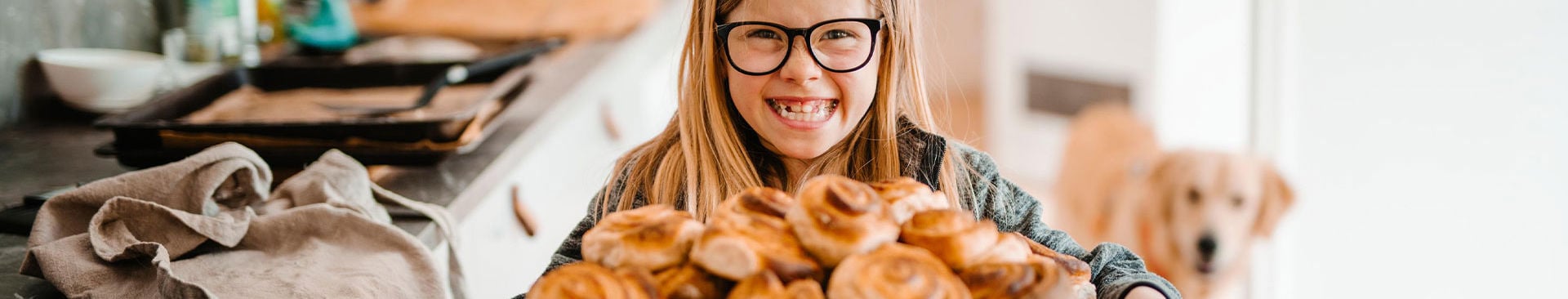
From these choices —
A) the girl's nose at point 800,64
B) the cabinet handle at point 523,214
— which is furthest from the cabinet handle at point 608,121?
the girl's nose at point 800,64

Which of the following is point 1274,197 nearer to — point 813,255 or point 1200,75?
point 1200,75

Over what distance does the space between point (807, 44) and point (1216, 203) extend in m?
1.84

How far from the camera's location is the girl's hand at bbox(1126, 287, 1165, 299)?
79 cm

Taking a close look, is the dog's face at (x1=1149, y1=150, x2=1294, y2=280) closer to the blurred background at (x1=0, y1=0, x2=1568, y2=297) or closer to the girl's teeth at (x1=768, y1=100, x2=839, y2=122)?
the blurred background at (x1=0, y1=0, x2=1568, y2=297)

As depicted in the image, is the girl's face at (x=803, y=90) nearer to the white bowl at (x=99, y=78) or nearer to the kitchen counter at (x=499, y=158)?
the kitchen counter at (x=499, y=158)

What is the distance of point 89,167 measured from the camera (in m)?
1.50

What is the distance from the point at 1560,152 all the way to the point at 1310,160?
613 mm

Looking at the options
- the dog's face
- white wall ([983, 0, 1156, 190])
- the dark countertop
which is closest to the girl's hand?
the dark countertop

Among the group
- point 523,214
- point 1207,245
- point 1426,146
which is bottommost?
point 1207,245

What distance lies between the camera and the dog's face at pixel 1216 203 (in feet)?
8.43

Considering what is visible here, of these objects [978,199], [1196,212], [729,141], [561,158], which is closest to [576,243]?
[729,141]

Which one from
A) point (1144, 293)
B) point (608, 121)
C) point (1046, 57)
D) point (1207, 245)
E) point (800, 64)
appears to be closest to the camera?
point (1144, 293)

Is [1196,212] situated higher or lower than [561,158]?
lower

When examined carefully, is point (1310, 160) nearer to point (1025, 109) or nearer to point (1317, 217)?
point (1317, 217)
